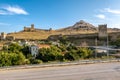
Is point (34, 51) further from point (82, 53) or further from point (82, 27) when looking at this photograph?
point (82, 27)

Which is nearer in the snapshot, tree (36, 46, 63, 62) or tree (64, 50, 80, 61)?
tree (64, 50, 80, 61)

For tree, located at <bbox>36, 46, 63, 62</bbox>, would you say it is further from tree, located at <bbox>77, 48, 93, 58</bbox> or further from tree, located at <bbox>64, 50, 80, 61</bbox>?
tree, located at <bbox>77, 48, 93, 58</bbox>

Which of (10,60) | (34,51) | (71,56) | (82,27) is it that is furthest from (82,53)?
(82,27)

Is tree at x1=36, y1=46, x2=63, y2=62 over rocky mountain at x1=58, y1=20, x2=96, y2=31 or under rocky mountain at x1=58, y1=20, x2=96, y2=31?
under

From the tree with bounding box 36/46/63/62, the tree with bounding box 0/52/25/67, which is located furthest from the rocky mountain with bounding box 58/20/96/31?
the tree with bounding box 0/52/25/67

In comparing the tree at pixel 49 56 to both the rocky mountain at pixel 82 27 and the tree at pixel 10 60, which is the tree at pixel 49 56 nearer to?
the tree at pixel 10 60

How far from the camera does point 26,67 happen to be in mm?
20234

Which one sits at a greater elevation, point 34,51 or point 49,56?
point 34,51

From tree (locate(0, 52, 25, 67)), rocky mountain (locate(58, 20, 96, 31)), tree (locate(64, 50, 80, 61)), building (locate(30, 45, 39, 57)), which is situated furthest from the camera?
rocky mountain (locate(58, 20, 96, 31))

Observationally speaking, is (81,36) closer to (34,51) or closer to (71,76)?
(34,51)

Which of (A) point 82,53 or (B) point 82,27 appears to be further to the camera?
(B) point 82,27

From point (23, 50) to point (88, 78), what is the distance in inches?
963

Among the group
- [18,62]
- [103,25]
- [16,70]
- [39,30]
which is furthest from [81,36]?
[16,70]

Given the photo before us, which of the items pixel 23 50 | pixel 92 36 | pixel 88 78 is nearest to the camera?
pixel 88 78
